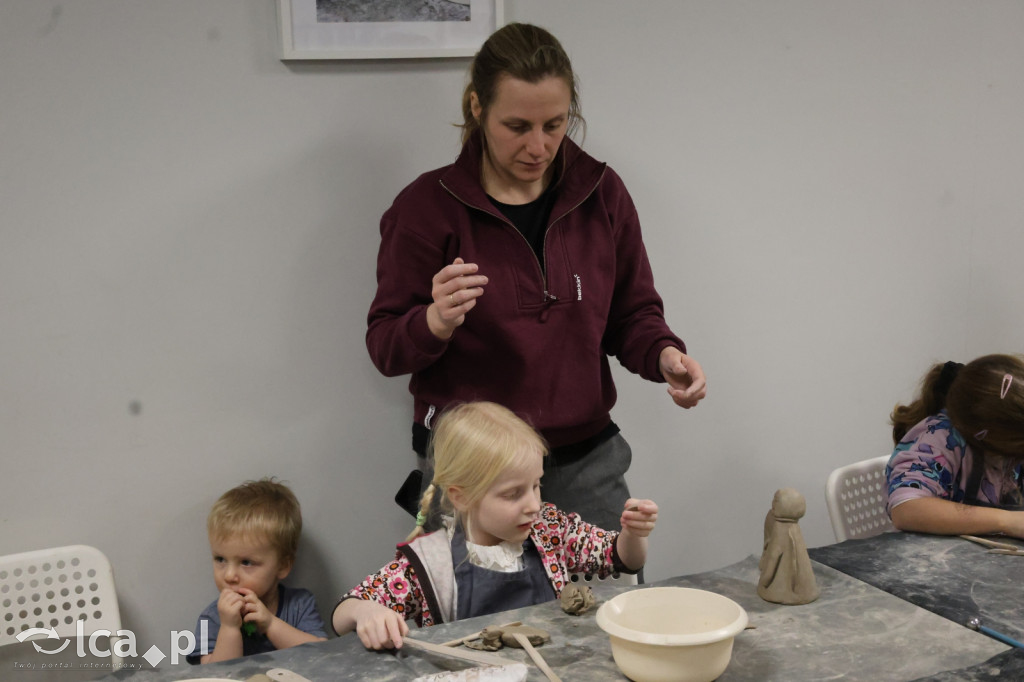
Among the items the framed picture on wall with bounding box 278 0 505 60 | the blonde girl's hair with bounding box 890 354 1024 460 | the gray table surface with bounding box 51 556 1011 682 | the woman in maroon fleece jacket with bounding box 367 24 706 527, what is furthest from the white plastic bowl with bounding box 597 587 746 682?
the framed picture on wall with bounding box 278 0 505 60

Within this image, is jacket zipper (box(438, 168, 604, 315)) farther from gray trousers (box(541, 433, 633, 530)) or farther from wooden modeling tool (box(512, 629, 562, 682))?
wooden modeling tool (box(512, 629, 562, 682))

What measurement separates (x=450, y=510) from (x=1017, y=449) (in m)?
1.22

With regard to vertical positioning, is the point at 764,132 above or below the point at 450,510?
above

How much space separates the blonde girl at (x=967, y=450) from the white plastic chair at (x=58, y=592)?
5.64ft

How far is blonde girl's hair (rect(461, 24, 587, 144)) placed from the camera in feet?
5.95

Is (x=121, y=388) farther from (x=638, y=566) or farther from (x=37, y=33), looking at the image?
(x=638, y=566)

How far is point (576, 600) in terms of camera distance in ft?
4.99

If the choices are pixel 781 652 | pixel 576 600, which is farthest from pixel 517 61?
pixel 781 652

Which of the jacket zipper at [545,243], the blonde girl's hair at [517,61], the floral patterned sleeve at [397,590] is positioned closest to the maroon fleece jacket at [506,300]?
the jacket zipper at [545,243]

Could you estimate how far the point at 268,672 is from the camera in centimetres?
134

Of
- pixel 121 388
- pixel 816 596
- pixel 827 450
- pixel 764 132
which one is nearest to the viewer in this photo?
pixel 816 596

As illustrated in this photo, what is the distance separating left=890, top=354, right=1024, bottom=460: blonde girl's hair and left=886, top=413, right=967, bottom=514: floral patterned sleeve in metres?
0.03

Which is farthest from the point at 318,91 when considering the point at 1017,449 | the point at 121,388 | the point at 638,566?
the point at 1017,449

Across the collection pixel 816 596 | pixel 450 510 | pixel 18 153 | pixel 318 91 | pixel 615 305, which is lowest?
pixel 816 596
